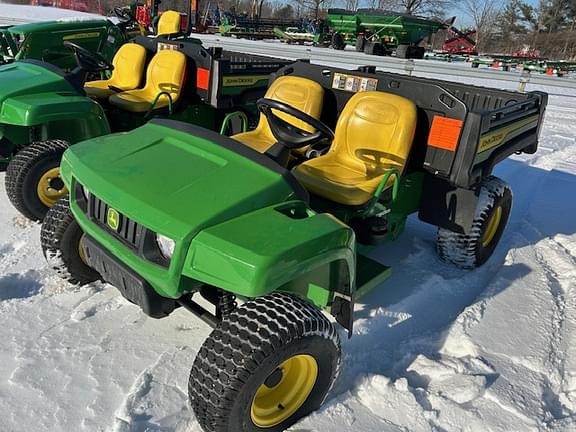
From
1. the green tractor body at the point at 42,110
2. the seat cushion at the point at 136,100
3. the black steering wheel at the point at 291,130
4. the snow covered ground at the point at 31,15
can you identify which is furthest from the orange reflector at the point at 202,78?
the snow covered ground at the point at 31,15

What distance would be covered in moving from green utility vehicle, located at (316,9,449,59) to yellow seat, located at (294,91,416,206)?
16.7 meters

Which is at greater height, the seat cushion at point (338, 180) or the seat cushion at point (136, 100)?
the seat cushion at point (338, 180)

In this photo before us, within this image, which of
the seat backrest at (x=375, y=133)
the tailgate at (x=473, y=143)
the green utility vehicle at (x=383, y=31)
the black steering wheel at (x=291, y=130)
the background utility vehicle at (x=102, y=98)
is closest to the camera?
the black steering wheel at (x=291, y=130)

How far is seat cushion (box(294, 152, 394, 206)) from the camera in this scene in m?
2.90

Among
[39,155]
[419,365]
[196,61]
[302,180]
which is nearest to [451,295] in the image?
[419,365]

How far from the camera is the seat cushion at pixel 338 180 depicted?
2.90 meters

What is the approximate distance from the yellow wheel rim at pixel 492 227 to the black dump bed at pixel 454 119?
478 mm

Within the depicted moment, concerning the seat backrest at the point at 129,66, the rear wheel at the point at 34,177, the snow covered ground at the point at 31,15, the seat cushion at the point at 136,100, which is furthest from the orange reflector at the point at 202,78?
the snow covered ground at the point at 31,15

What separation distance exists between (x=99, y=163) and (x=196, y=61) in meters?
3.20

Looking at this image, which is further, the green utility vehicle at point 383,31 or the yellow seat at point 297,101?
the green utility vehicle at point 383,31

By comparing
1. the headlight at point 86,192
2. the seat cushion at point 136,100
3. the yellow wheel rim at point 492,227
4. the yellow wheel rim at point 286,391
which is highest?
the headlight at point 86,192

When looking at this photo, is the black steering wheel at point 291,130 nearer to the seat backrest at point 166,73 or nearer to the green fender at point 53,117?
the green fender at point 53,117

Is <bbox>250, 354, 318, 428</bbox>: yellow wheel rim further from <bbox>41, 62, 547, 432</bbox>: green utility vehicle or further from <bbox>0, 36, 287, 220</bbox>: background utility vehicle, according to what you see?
<bbox>0, 36, 287, 220</bbox>: background utility vehicle

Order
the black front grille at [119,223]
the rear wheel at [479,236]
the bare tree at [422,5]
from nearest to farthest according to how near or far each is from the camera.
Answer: the black front grille at [119,223]
the rear wheel at [479,236]
the bare tree at [422,5]
